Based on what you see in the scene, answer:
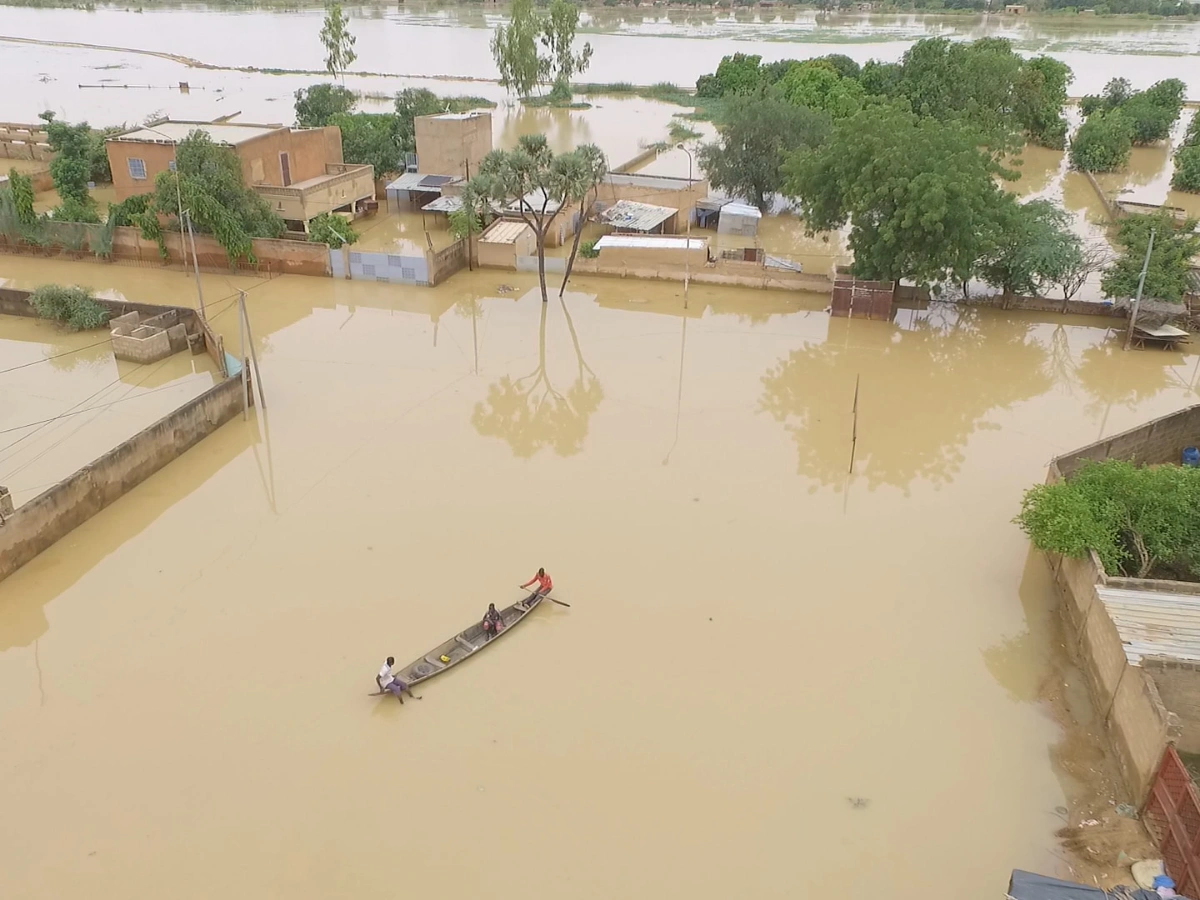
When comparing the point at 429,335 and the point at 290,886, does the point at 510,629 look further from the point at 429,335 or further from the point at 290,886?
the point at 429,335

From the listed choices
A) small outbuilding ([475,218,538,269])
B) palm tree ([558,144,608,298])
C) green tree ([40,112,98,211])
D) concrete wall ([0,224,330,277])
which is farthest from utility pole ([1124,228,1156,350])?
green tree ([40,112,98,211])

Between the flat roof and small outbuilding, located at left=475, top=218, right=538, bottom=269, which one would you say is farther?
the flat roof

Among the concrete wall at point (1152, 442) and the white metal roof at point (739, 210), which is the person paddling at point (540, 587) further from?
the white metal roof at point (739, 210)

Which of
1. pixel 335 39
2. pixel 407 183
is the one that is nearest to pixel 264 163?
pixel 407 183

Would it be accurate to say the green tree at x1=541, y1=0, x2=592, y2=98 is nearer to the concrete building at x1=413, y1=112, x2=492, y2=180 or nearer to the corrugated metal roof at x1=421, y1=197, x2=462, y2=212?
the concrete building at x1=413, y1=112, x2=492, y2=180

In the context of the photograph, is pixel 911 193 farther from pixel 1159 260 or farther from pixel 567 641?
pixel 567 641

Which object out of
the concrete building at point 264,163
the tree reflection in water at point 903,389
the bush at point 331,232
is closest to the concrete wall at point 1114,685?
the tree reflection in water at point 903,389
